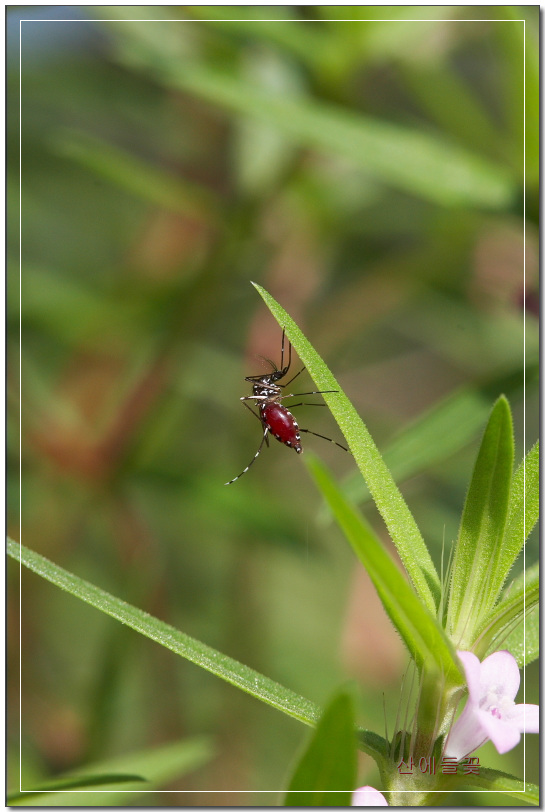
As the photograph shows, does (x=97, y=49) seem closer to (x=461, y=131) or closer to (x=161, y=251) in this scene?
(x=161, y=251)

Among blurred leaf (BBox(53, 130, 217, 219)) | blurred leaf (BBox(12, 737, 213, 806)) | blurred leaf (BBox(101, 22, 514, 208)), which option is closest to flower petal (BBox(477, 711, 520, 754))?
blurred leaf (BBox(12, 737, 213, 806))

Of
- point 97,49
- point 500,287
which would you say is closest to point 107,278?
point 97,49

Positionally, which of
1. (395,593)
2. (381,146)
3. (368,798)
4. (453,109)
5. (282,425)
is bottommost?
(368,798)

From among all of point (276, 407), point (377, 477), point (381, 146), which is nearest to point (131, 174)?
point (381, 146)

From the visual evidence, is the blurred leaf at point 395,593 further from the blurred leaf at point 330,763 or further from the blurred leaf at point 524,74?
the blurred leaf at point 524,74

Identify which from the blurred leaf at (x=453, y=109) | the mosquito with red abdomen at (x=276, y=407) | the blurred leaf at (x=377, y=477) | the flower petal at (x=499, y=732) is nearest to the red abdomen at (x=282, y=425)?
the mosquito with red abdomen at (x=276, y=407)

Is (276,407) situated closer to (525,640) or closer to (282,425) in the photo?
(282,425)

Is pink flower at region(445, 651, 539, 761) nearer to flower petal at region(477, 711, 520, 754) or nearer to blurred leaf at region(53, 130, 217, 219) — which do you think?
flower petal at region(477, 711, 520, 754)
